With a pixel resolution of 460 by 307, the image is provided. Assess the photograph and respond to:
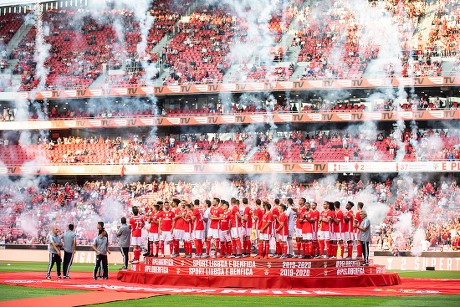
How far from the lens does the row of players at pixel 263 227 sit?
23.4 m

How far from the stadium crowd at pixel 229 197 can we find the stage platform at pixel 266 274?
13008mm

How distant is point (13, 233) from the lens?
43.1 m

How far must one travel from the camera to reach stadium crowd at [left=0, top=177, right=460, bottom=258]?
37.6 metres

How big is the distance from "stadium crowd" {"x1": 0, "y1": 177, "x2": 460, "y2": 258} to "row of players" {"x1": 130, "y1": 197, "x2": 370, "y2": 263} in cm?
1208

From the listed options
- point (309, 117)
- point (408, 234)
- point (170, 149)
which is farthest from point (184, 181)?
point (408, 234)

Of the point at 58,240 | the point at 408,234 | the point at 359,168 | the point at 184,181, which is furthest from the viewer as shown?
the point at 184,181

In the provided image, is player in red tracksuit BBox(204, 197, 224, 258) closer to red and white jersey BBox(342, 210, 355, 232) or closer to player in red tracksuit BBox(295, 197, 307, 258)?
player in red tracksuit BBox(295, 197, 307, 258)

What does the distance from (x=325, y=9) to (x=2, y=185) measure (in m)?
23.0

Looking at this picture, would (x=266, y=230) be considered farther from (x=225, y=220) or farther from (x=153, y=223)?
(x=153, y=223)

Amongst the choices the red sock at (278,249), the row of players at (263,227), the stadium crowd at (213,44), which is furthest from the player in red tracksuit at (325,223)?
the stadium crowd at (213,44)

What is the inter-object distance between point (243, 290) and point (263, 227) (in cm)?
244

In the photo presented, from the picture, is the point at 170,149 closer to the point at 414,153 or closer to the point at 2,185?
the point at 2,185

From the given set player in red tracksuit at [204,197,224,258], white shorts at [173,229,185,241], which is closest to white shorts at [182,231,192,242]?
white shorts at [173,229,185,241]

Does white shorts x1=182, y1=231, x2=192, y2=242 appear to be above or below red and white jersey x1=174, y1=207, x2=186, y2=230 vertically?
below
